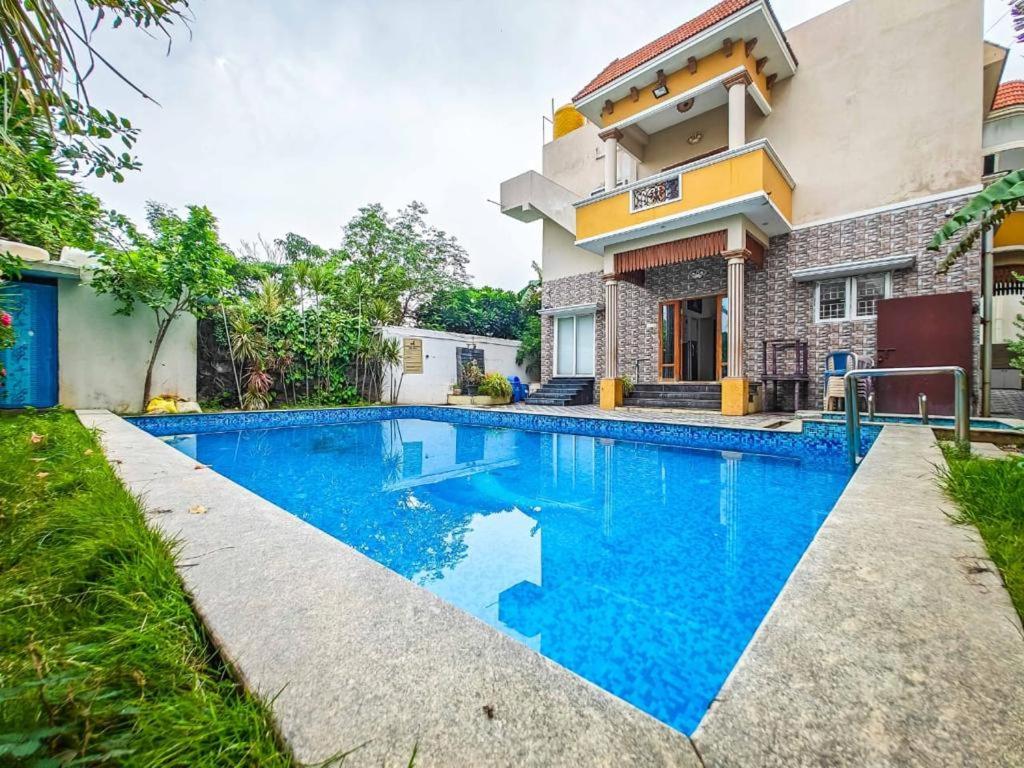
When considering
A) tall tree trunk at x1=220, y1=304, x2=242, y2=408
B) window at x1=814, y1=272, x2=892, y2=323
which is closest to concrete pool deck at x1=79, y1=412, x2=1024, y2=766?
window at x1=814, y1=272, x2=892, y2=323

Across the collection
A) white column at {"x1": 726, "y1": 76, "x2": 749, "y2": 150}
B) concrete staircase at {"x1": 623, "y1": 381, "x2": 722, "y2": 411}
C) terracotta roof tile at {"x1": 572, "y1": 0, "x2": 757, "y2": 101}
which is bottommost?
concrete staircase at {"x1": 623, "y1": 381, "x2": 722, "y2": 411}

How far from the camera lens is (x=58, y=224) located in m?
5.36

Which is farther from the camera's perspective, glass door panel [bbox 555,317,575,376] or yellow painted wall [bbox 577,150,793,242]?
glass door panel [bbox 555,317,575,376]

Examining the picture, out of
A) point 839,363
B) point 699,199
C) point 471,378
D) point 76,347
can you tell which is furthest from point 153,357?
point 839,363

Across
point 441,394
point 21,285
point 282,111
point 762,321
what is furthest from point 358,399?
point 762,321

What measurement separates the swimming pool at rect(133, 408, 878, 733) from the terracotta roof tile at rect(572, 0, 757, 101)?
7438mm

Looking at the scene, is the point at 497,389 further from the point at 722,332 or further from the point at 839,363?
the point at 839,363

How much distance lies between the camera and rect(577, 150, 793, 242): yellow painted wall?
7.62 metres

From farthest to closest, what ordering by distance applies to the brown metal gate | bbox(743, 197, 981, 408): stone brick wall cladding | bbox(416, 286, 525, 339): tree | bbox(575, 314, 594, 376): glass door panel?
bbox(416, 286, 525, 339): tree, bbox(575, 314, 594, 376): glass door panel, bbox(743, 197, 981, 408): stone brick wall cladding, the brown metal gate

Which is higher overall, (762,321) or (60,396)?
(762,321)

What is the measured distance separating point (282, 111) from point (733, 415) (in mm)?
13977

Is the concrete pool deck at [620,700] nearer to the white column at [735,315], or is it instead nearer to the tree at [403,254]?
the white column at [735,315]

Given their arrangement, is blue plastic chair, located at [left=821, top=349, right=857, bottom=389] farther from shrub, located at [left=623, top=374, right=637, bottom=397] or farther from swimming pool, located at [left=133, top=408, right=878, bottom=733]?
shrub, located at [left=623, top=374, right=637, bottom=397]

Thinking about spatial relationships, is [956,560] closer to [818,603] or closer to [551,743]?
[818,603]
